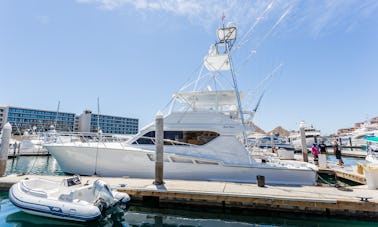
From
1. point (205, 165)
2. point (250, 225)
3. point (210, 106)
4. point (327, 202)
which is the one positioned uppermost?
point (210, 106)

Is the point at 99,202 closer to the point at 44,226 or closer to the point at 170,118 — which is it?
the point at 44,226

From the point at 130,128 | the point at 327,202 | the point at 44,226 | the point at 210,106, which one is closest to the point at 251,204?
the point at 327,202

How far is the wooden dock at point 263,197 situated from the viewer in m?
5.18

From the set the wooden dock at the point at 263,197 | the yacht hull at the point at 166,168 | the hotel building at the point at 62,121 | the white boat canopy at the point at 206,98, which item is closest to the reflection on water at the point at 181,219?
the wooden dock at the point at 263,197

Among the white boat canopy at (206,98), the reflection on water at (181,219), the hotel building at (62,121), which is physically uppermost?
the hotel building at (62,121)

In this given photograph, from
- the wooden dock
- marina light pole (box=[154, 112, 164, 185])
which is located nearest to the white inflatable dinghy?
the wooden dock

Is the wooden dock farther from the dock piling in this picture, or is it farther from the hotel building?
the hotel building

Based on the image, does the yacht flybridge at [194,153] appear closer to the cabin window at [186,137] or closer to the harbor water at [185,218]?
the cabin window at [186,137]

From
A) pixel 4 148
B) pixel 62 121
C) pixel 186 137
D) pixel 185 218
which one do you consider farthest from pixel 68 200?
pixel 62 121

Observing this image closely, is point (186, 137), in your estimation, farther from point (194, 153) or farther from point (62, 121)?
point (62, 121)

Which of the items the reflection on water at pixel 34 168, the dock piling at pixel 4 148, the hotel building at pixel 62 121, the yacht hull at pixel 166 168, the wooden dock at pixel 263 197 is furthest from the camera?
the hotel building at pixel 62 121

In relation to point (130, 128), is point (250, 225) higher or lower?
lower

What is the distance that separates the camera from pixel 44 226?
193 inches

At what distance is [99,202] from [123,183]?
74.1 inches
